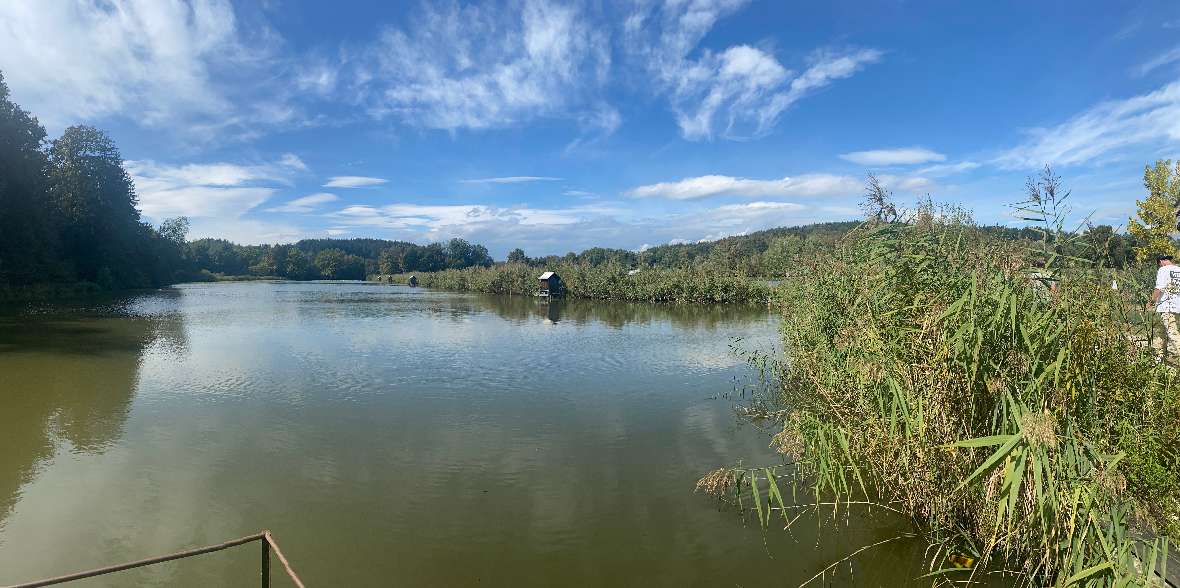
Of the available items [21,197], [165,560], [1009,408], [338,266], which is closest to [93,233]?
[21,197]

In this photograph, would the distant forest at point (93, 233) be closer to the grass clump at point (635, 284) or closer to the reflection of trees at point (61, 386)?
the grass clump at point (635, 284)

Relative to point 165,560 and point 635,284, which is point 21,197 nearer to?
point 635,284

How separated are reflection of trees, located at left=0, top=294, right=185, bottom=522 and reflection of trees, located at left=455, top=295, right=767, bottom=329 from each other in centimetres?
1619

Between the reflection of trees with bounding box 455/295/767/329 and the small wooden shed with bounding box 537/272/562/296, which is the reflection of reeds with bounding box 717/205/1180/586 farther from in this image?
the small wooden shed with bounding box 537/272/562/296

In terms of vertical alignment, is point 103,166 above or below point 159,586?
above

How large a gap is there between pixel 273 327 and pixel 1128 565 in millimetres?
26872

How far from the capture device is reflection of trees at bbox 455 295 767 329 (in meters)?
27.5

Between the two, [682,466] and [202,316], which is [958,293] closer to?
[682,466]

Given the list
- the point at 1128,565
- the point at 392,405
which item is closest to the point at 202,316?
the point at 392,405

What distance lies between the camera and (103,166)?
50312 mm

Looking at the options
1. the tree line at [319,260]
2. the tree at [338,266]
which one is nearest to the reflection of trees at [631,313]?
the tree line at [319,260]

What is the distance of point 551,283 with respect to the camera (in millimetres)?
45312

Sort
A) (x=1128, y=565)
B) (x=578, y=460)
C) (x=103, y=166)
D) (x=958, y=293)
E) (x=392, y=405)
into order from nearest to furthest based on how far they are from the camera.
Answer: (x=1128, y=565) → (x=958, y=293) → (x=578, y=460) → (x=392, y=405) → (x=103, y=166)

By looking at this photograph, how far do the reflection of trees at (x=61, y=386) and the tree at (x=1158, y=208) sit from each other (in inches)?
1045
